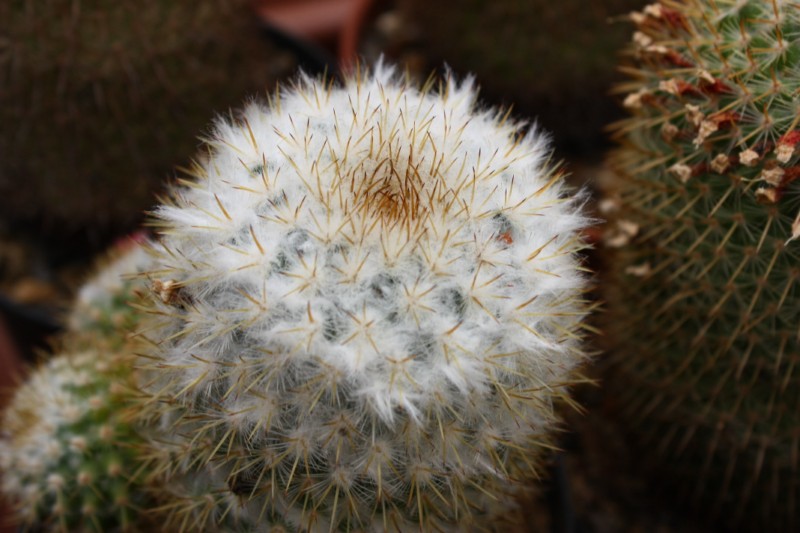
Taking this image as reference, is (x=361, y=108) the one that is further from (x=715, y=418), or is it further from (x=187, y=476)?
(x=715, y=418)

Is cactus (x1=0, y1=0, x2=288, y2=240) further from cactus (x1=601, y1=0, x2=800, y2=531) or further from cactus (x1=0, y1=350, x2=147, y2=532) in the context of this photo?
cactus (x1=601, y1=0, x2=800, y2=531)

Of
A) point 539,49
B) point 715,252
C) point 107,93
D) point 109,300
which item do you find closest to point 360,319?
point 715,252

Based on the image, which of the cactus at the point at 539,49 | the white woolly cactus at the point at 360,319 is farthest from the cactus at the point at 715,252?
the cactus at the point at 539,49

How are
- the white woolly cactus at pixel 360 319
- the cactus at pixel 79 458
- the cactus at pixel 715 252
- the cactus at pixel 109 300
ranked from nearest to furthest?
the white woolly cactus at pixel 360 319 < the cactus at pixel 715 252 < the cactus at pixel 79 458 < the cactus at pixel 109 300

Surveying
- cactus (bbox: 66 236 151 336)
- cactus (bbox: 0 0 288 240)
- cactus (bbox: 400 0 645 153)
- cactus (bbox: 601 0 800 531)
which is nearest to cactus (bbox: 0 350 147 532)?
cactus (bbox: 66 236 151 336)

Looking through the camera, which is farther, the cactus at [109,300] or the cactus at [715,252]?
the cactus at [109,300]

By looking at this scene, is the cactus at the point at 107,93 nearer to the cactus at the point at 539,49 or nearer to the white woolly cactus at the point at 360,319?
the cactus at the point at 539,49
